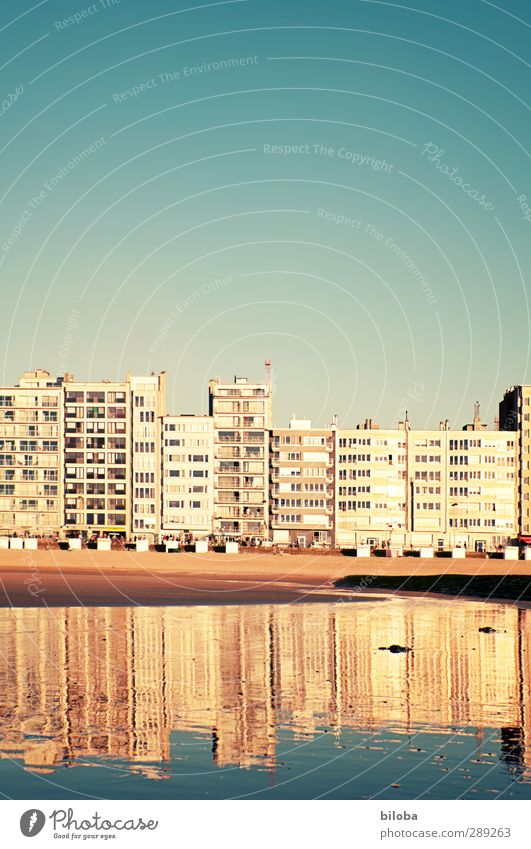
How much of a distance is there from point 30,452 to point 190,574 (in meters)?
64.5

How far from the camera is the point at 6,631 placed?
222 feet

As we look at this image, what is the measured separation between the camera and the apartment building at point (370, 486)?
607 ft

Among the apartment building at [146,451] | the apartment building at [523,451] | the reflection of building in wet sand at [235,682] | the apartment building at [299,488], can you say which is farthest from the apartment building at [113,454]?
the reflection of building in wet sand at [235,682]

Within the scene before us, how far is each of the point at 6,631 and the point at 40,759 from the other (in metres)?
33.5

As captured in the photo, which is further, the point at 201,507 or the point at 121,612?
the point at 201,507

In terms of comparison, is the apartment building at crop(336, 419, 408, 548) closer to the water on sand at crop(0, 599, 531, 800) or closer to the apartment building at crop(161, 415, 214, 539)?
the apartment building at crop(161, 415, 214, 539)

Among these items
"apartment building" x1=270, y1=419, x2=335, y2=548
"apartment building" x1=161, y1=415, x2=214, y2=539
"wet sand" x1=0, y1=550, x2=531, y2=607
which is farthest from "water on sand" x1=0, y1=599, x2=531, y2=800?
"apartment building" x1=161, y1=415, x2=214, y2=539

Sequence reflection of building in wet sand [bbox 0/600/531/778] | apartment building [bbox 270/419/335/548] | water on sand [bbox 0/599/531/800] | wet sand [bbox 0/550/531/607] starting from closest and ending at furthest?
water on sand [bbox 0/599/531/800]
reflection of building in wet sand [bbox 0/600/531/778]
wet sand [bbox 0/550/531/607]
apartment building [bbox 270/419/335/548]

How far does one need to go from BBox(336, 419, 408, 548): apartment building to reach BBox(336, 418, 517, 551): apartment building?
151 millimetres

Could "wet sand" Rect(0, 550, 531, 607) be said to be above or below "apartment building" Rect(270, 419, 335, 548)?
below

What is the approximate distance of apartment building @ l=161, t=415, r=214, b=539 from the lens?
183m

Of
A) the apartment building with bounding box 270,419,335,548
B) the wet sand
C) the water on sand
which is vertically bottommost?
the water on sand
